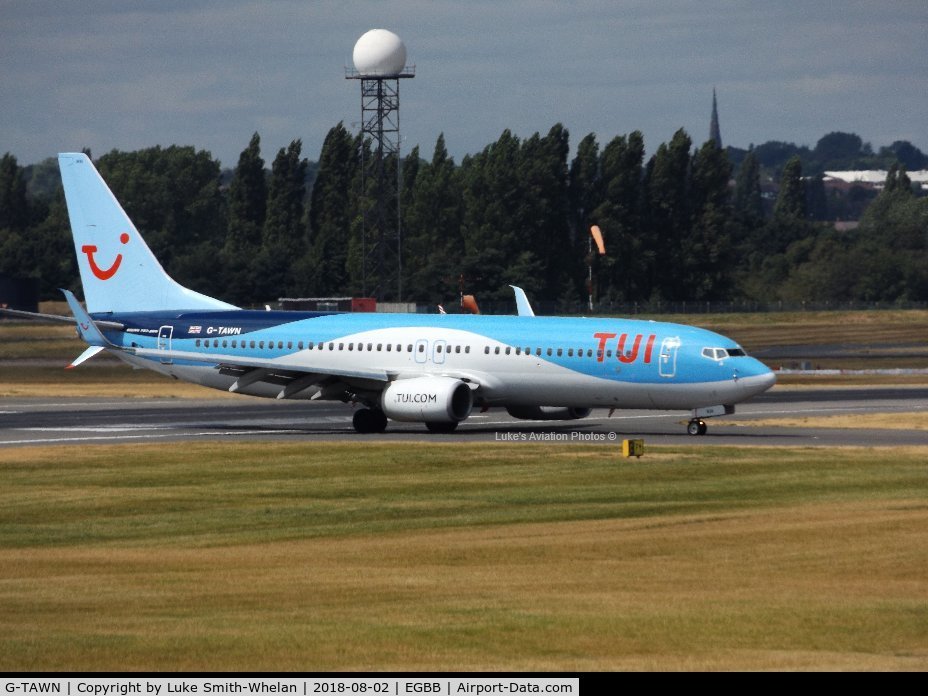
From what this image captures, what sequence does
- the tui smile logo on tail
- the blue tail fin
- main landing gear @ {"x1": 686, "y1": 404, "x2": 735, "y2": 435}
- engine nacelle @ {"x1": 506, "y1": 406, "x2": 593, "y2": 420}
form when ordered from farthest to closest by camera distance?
the tui smile logo on tail
the blue tail fin
engine nacelle @ {"x1": 506, "y1": 406, "x2": 593, "y2": 420}
main landing gear @ {"x1": 686, "y1": 404, "x2": 735, "y2": 435}

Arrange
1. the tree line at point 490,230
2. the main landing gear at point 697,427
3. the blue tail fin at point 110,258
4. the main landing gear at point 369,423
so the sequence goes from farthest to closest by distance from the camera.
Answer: the tree line at point 490,230 < the blue tail fin at point 110,258 < the main landing gear at point 369,423 < the main landing gear at point 697,427

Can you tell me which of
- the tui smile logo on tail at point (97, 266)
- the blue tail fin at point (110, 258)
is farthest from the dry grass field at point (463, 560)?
the tui smile logo on tail at point (97, 266)

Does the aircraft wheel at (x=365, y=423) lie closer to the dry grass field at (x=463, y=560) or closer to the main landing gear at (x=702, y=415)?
the dry grass field at (x=463, y=560)

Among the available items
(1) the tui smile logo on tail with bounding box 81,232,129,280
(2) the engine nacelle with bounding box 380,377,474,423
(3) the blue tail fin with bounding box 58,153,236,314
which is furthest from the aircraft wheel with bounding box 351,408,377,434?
(1) the tui smile logo on tail with bounding box 81,232,129,280

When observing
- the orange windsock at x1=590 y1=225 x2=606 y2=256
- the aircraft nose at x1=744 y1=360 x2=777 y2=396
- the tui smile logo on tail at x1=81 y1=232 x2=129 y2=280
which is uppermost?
the orange windsock at x1=590 y1=225 x2=606 y2=256

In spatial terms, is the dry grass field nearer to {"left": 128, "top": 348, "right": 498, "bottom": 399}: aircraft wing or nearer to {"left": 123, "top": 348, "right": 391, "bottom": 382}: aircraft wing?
{"left": 128, "top": 348, "right": 498, "bottom": 399}: aircraft wing

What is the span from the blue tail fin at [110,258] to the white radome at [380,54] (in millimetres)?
64666

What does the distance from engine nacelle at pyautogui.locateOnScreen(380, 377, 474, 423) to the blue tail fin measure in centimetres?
1169

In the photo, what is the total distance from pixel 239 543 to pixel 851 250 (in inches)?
6691

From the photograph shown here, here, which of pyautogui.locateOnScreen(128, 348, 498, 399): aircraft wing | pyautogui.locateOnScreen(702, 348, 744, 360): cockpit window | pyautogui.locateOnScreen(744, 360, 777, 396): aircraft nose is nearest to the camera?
pyautogui.locateOnScreen(744, 360, 777, 396): aircraft nose

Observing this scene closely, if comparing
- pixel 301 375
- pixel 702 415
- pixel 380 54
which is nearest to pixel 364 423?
pixel 301 375

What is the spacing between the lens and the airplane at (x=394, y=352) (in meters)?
60.7

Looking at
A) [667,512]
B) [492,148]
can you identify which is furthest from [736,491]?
[492,148]

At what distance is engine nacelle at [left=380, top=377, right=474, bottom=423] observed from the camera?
61688mm
